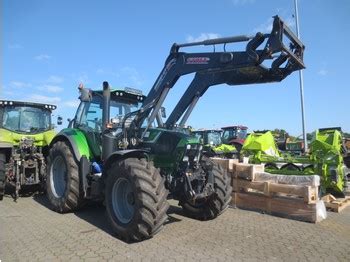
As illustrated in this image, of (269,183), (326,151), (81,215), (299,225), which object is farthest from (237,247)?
(326,151)

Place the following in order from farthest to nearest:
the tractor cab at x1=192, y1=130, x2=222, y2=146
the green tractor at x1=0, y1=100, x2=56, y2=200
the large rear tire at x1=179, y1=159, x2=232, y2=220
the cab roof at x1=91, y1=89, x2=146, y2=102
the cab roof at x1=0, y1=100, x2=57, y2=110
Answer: the tractor cab at x1=192, y1=130, x2=222, y2=146
the cab roof at x1=0, y1=100, x2=57, y2=110
the green tractor at x1=0, y1=100, x2=56, y2=200
the cab roof at x1=91, y1=89, x2=146, y2=102
the large rear tire at x1=179, y1=159, x2=232, y2=220

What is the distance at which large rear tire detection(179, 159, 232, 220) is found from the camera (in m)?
7.12

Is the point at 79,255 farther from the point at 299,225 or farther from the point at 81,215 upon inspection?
the point at 299,225

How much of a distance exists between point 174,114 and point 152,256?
3.27 m

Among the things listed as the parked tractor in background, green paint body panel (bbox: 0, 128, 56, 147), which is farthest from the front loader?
the parked tractor in background

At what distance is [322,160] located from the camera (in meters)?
10.7

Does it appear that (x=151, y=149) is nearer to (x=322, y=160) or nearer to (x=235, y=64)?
(x=235, y=64)

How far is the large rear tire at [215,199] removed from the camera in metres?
7.12

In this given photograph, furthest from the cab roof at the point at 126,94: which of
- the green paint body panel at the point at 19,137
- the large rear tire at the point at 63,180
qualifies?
the green paint body panel at the point at 19,137

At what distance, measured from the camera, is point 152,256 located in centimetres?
528

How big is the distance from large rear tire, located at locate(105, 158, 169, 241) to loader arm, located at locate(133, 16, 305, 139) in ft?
3.97

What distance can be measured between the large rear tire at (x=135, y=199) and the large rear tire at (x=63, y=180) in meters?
1.37

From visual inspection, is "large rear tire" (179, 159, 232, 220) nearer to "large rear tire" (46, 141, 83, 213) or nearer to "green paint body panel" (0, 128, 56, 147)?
"large rear tire" (46, 141, 83, 213)

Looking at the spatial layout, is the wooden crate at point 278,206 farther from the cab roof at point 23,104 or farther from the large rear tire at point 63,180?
the cab roof at point 23,104
